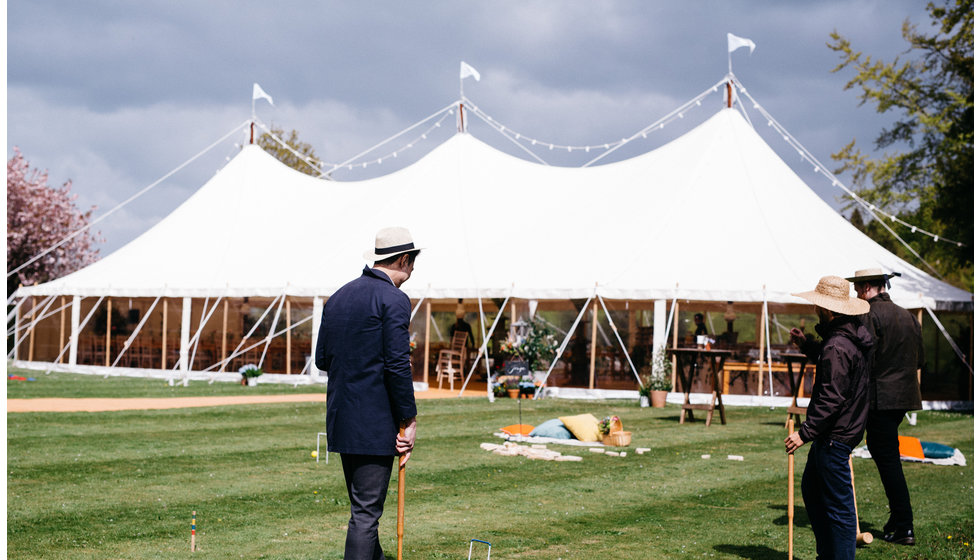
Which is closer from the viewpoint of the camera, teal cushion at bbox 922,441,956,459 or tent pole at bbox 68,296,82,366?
teal cushion at bbox 922,441,956,459

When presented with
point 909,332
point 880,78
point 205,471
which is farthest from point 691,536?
point 880,78

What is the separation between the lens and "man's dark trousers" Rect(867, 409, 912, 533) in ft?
21.5

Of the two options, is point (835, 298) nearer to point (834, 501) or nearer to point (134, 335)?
point (834, 501)

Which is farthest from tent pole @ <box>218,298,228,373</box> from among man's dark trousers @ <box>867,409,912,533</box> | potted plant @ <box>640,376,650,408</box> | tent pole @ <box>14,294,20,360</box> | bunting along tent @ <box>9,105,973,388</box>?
man's dark trousers @ <box>867,409,912,533</box>

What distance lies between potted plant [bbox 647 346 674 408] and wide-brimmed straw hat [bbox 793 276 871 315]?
37.6 ft

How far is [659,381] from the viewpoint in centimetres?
1711

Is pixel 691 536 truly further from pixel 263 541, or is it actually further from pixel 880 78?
pixel 880 78

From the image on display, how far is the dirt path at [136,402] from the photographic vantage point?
14.3 m

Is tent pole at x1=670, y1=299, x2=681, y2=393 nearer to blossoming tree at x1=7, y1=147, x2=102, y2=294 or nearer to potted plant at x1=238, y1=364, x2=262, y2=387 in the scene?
potted plant at x1=238, y1=364, x2=262, y2=387

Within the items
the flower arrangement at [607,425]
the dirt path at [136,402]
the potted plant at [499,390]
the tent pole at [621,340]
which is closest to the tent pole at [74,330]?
the dirt path at [136,402]

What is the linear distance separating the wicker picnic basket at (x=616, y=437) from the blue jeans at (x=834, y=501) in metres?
5.74

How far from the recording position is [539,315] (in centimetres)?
2003

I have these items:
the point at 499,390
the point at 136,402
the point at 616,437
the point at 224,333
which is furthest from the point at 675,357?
the point at 224,333

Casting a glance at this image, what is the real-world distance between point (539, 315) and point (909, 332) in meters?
13.1
